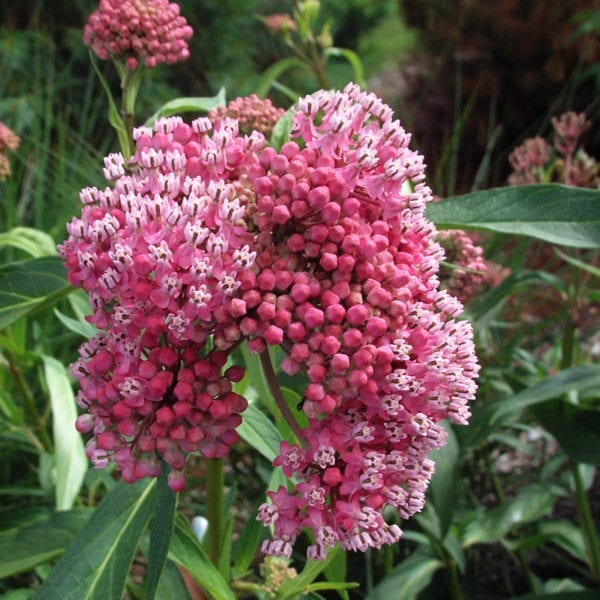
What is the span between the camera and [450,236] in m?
1.39

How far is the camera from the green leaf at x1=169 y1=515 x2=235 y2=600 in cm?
104

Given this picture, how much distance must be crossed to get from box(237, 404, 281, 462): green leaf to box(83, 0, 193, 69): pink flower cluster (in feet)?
1.76

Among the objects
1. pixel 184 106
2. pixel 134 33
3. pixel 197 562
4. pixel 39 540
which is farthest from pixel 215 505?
pixel 134 33

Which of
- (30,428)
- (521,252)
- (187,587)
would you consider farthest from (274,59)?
(187,587)

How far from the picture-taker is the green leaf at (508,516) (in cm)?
162

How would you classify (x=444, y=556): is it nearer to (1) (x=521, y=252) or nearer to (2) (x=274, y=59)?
(1) (x=521, y=252)

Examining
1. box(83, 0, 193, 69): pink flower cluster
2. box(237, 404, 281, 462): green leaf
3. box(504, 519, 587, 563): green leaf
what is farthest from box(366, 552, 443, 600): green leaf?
box(83, 0, 193, 69): pink flower cluster

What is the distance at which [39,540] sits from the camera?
4.01 feet

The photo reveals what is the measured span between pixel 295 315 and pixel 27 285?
42cm

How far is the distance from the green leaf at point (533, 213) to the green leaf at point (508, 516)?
770 millimetres

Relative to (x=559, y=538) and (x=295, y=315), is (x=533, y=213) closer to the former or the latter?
(x=295, y=315)

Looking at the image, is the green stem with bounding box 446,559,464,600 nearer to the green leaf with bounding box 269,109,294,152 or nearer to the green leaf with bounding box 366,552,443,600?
the green leaf with bounding box 366,552,443,600

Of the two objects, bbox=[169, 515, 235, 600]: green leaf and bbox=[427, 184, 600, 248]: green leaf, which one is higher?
bbox=[427, 184, 600, 248]: green leaf

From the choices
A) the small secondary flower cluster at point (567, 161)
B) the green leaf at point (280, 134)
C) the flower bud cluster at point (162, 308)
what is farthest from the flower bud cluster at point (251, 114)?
the small secondary flower cluster at point (567, 161)
